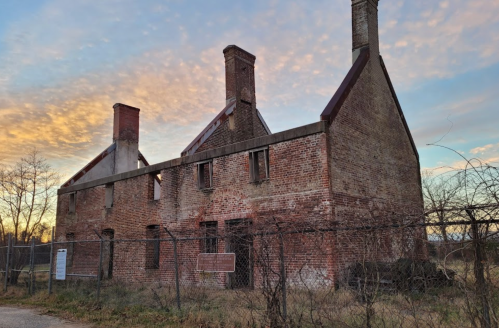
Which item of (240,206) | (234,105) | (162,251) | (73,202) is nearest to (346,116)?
(240,206)

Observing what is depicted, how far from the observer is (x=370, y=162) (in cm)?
1458

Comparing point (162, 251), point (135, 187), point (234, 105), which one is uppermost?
point (234, 105)

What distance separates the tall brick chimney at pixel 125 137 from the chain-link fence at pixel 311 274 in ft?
17.9

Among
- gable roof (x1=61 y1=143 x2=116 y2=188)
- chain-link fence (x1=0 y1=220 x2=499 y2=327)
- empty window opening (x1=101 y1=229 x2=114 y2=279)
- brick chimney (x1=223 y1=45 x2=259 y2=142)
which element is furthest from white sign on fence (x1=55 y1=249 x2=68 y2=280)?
gable roof (x1=61 y1=143 x2=116 y2=188)

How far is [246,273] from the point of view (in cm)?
1387

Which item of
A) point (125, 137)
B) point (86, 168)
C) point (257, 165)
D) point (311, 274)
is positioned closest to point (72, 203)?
Result: point (86, 168)

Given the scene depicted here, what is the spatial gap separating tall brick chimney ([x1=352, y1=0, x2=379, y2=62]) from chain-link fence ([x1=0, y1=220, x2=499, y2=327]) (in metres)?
8.09

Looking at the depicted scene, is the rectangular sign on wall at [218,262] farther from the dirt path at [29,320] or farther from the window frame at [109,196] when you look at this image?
the window frame at [109,196]

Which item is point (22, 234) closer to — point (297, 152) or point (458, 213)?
point (297, 152)

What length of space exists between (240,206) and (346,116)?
188 inches

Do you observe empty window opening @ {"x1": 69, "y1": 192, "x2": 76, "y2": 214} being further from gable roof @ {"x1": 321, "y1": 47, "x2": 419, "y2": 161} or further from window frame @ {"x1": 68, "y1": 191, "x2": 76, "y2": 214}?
gable roof @ {"x1": 321, "y1": 47, "x2": 419, "y2": 161}

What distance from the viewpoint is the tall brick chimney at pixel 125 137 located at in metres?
23.8

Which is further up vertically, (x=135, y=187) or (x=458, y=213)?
(x=135, y=187)

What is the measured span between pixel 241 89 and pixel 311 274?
35.1ft
